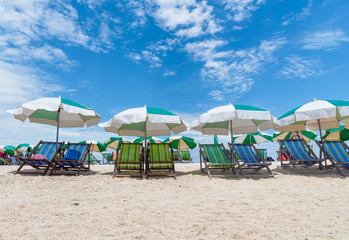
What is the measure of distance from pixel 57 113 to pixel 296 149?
7849 mm

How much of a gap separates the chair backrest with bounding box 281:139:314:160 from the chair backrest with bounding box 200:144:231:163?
2.00 m

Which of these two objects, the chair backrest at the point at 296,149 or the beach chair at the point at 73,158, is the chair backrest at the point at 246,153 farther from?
the beach chair at the point at 73,158

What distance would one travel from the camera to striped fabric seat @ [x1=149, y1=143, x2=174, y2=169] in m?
5.98

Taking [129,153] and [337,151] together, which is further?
[337,151]

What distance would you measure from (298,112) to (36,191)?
6606 mm

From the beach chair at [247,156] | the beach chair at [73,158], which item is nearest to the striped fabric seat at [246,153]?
the beach chair at [247,156]

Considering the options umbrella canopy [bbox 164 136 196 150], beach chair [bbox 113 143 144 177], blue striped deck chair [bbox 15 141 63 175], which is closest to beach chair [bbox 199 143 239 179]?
beach chair [bbox 113 143 144 177]

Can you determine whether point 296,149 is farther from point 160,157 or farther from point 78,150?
point 78,150

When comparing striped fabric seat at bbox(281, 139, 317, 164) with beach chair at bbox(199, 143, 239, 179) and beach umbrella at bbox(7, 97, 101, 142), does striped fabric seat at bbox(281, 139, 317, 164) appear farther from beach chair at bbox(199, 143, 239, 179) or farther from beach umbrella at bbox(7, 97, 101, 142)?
beach umbrella at bbox(7, 97, 101, 142)

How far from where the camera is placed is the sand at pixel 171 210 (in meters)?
2.31

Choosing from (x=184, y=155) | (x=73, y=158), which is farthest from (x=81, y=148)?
(x=184, y=155)

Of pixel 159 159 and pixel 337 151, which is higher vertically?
→ pixel 337 151

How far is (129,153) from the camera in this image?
6.25 metres

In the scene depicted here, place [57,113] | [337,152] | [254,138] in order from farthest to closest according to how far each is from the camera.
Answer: [254,138] < [57,113] < [337,152]
